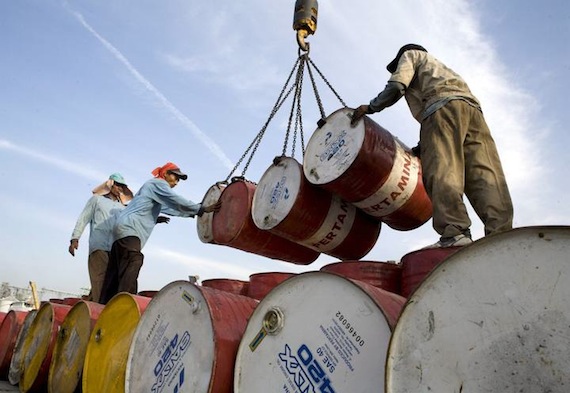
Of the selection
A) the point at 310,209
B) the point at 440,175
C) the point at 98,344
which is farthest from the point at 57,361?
the point at 440,175

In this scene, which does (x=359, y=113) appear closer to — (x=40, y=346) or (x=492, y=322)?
(x=492, y=322)

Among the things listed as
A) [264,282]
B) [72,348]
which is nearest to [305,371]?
[264,282]

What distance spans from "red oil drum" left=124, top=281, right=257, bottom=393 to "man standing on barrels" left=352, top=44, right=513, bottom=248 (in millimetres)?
1103

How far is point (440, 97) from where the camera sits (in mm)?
2803

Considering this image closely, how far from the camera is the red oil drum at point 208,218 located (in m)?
4.40

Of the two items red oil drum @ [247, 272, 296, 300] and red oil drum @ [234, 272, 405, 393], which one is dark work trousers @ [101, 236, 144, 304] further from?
red oil drum @ [234, 272, 405, 393]

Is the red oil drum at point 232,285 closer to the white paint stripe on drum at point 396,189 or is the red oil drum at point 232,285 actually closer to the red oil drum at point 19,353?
the white paint stripe on drum at point 396,189

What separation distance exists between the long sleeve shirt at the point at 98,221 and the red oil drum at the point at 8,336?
0.89m

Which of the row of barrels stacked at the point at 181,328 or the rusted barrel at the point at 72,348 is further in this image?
the rusted barrel at the point at 72,348

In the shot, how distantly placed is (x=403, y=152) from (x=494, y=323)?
7.58 ft

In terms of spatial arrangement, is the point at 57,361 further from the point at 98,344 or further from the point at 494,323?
the point at 494,323

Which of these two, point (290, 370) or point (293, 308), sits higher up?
point (293, 308)

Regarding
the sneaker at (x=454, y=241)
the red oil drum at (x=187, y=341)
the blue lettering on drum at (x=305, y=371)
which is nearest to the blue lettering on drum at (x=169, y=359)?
the red oil drum at (x=187, y=341)

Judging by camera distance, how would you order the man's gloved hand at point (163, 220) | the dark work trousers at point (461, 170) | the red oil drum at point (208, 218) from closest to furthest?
the dark work trousers at point (461, 170) < the red oil drum at point (208, 218) < the man's gloved hand at point (163, 220)
